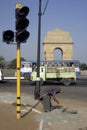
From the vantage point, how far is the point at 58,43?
69625 millimetres

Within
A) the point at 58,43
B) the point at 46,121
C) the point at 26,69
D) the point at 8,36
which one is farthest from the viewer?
the point at 58,43

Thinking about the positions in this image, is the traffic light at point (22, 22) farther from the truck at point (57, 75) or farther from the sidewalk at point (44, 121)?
the truck at point (57, 75)

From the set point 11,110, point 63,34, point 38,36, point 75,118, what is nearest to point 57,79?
point 38,36

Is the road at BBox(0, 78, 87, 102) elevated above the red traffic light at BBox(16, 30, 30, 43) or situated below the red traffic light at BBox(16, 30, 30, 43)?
below

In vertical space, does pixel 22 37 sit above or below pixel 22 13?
below

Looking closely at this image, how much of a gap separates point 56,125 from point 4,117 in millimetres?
2573

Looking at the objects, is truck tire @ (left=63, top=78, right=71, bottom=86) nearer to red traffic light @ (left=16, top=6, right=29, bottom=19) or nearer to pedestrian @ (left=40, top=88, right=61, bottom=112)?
pedestrian @ (left=40, top=88, right=61, bottom=112)

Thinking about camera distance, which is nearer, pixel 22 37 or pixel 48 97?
pixel 22 37

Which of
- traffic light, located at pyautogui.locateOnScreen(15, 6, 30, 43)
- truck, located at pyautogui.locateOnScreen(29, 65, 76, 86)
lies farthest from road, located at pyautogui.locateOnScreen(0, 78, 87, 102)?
traffic light, located at pyautogui.locateOnScreen(15, 6, 30, 43)

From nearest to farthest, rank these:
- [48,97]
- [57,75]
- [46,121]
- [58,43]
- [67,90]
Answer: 1. [46,121]
2. [48,97]
3. [67,90]
4. [57,75]
5. [58,43]

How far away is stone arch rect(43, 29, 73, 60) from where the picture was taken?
6843 centimetres

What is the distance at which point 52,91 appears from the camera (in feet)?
51.4

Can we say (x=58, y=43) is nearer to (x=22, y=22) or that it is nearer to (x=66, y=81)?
(x=66, y=81)

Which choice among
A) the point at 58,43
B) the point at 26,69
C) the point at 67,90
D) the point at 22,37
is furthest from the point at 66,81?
the point at 58,43
